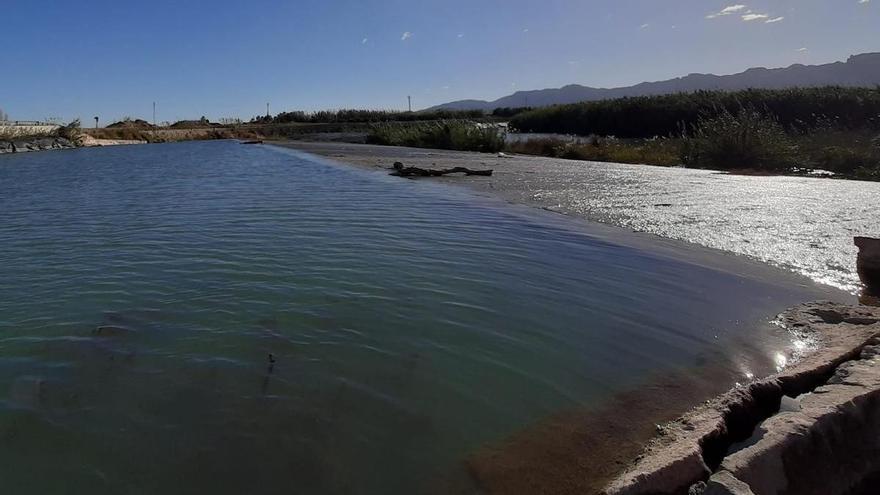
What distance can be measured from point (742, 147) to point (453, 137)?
53.5 feet

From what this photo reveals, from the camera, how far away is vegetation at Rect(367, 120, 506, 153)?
1152 inches

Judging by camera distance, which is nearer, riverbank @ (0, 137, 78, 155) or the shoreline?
the shoreline

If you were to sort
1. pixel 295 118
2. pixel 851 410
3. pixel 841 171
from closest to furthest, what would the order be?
pixel 851 410 → pixel 841 171 → pixel 295 118

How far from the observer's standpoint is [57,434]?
9.78 feet

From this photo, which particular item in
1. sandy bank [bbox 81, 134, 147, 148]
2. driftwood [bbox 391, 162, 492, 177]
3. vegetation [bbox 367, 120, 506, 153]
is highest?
sandy bank [bbox 81, 134, 147, 148]

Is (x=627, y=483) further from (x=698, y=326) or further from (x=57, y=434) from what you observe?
(x=57, y=434)

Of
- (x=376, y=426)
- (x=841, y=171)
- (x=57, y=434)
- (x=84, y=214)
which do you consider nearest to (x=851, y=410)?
(x=376, y=426)

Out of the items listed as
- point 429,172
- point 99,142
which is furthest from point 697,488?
point 99,142

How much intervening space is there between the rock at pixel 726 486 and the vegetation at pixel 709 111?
2461 cm

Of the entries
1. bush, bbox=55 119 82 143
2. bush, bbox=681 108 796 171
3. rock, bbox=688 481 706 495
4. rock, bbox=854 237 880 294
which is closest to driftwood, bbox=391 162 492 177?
bush, bbox=681 108 796 171

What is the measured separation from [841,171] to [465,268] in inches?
591

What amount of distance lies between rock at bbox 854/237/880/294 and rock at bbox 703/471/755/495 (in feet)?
15.5

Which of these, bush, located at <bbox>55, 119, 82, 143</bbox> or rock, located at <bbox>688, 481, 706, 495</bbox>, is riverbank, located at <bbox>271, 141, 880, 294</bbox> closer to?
rock, located at <bbox>688, 481, 706, 495</bbox>

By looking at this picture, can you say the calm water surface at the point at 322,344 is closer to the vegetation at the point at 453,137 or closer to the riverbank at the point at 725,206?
the riverbank at the point at 725,206
